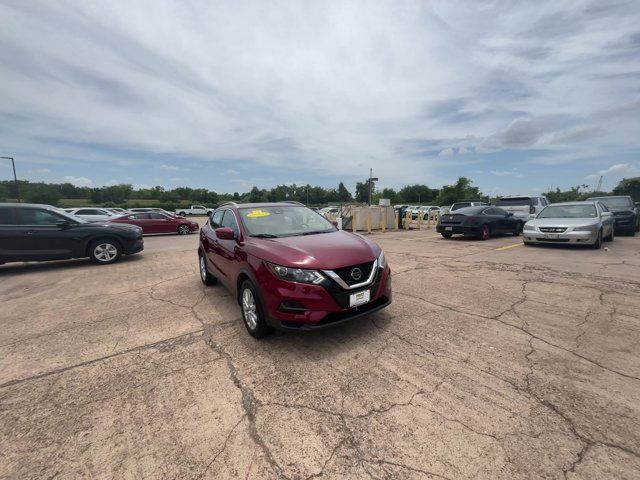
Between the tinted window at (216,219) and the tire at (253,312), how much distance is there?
202 centimetres

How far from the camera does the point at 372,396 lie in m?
2.32

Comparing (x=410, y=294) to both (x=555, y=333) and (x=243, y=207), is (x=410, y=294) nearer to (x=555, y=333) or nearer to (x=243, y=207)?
(x=555, y=333)

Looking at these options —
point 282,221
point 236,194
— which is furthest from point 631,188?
point 236,194

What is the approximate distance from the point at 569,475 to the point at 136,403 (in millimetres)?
2972

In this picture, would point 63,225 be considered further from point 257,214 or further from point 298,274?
point 298,274

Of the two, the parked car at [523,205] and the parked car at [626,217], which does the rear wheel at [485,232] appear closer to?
the parked car at [523,205]

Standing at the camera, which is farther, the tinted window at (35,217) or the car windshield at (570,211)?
the car windshield at (570,211)

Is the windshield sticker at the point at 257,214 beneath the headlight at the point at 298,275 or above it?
above

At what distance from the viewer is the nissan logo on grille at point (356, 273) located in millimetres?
3018

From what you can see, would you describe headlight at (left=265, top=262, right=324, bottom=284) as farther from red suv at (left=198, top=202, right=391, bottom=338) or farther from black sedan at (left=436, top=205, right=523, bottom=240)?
black sedan at (left=436, top=205, right=523, bottom=240)

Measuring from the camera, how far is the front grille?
9.65 feet

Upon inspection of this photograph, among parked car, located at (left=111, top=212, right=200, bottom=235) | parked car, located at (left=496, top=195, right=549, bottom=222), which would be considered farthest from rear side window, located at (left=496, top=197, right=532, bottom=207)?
parked car, located at (left=111, top=212, right=200, bottom=235)

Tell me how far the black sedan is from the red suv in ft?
29.0

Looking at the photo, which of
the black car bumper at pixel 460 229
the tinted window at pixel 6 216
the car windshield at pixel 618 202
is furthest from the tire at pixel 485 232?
the tinted window at pixel 6 216
